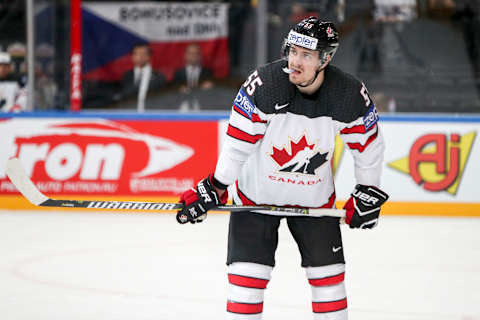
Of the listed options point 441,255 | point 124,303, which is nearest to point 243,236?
point 124,303

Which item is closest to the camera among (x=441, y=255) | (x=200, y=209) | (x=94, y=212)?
(x=200, y=209)

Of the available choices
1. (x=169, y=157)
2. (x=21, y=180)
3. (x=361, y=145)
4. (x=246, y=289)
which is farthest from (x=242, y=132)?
(x=169, y=157)

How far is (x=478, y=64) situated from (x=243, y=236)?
5891 mm

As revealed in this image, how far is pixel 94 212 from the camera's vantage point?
6766mm

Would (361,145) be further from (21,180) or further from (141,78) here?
(141,78)

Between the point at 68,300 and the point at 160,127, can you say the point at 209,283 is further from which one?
the point at 160,127

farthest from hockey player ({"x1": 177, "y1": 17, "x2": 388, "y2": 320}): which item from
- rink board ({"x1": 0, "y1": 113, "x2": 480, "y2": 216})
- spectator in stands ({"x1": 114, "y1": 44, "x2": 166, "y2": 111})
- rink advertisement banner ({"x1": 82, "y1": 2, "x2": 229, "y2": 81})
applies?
rink advertisement banner ({"x1": 82, "y1": 2, "x2": 229, "y2": 81})

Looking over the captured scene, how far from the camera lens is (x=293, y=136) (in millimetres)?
2721

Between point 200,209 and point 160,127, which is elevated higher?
point 200,209

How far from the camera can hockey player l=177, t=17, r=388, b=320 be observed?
8.82 ft

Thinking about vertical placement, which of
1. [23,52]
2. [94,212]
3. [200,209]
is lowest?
[94,212]

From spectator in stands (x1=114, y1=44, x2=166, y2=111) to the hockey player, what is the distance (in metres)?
5.47

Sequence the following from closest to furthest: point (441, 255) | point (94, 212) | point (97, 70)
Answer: point (441, 255), point (94, 212), point (97, 70)

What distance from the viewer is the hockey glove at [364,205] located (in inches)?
110
